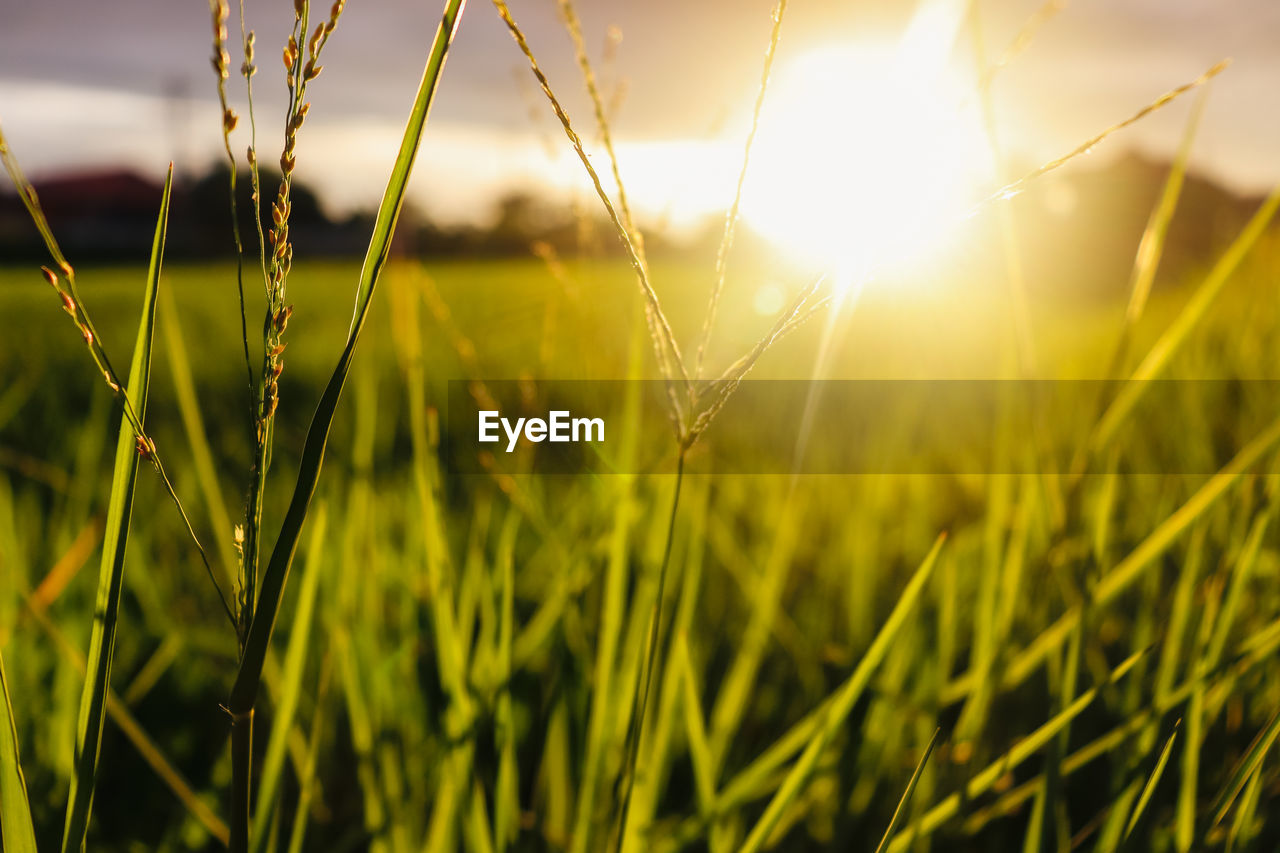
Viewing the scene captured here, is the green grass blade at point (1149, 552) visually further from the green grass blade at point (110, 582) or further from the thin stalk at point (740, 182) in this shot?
the green grass blade at point (110, 582)

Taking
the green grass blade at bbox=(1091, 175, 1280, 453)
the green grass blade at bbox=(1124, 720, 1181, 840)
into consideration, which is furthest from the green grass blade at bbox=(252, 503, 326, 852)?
the green grass blade at bbox=(1091, 175, 1280, 453)

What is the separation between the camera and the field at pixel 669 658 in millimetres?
594

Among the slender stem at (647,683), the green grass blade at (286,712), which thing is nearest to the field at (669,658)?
the green grass blade at (286,712)

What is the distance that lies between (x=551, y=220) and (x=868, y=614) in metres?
0.77

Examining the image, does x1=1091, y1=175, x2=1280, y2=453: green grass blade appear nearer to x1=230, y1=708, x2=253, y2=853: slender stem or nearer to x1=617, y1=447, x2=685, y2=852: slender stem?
x1=617, y1=447, x2=685, y2=852: slender stem

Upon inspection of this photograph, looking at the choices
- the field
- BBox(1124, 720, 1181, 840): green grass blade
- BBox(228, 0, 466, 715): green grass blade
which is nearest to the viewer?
BBox(228, 0, 466, 715): green grass blade

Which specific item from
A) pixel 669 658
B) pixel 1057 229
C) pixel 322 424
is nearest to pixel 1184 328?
pixel 669 658

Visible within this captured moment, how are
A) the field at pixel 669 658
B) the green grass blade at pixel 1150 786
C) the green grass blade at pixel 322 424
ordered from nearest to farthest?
1. the green grass blade at pixel 322 424
2. the green grass blade at pixel 1150 786
3. the field at pixel 669 658

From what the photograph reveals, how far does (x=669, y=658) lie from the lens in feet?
2.47

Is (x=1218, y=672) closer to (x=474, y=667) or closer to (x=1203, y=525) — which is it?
(x=1203, y=525)

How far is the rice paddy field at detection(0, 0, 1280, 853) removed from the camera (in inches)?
13.5

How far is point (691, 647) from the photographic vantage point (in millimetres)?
914

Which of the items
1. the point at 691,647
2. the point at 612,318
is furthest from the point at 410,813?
the point at 612,318

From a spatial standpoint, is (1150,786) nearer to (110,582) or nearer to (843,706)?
(843,706)
